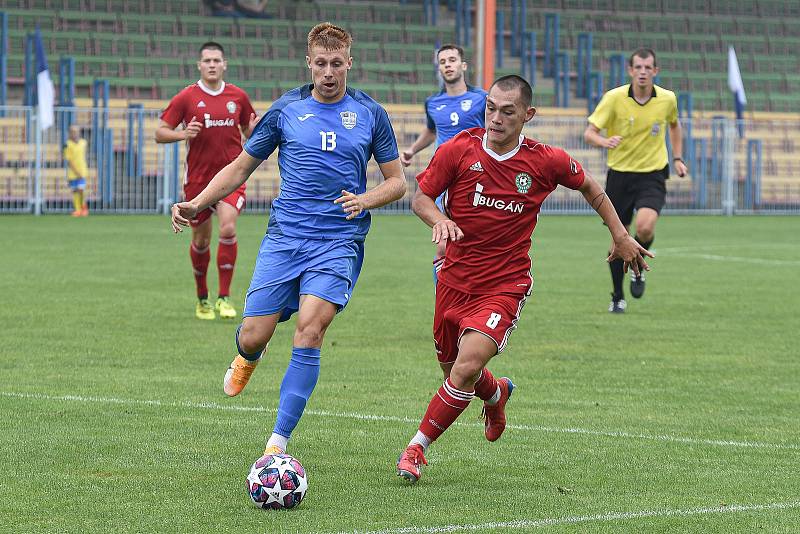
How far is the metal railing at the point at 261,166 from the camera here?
1137 inches

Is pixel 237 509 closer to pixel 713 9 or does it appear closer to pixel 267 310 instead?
pixel 267 310

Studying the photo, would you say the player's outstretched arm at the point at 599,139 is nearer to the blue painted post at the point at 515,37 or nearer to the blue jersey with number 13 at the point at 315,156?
the blue jersey with number 13 at the point at 315,156

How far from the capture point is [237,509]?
5.53 m

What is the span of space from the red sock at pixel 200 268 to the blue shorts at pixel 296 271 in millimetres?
5749

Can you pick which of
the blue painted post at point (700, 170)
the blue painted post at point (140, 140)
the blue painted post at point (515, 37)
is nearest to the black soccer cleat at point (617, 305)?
the blue painted post at point (140, 140)

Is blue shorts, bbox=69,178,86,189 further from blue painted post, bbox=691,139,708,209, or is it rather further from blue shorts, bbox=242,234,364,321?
blue shorts, bbox=242,234,364,321

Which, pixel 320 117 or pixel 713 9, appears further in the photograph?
pixel 713 9

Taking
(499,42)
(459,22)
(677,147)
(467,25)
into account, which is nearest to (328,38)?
(677,147)

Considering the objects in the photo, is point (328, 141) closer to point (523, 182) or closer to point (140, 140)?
point (523, 182)

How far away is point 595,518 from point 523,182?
1767 millimetres

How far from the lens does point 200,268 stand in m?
12.5

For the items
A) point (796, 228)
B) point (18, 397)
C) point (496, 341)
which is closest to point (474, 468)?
point (496, 341)

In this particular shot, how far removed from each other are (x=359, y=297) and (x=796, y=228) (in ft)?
51.2

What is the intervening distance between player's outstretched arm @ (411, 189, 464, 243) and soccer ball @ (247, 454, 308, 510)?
1.10 m
